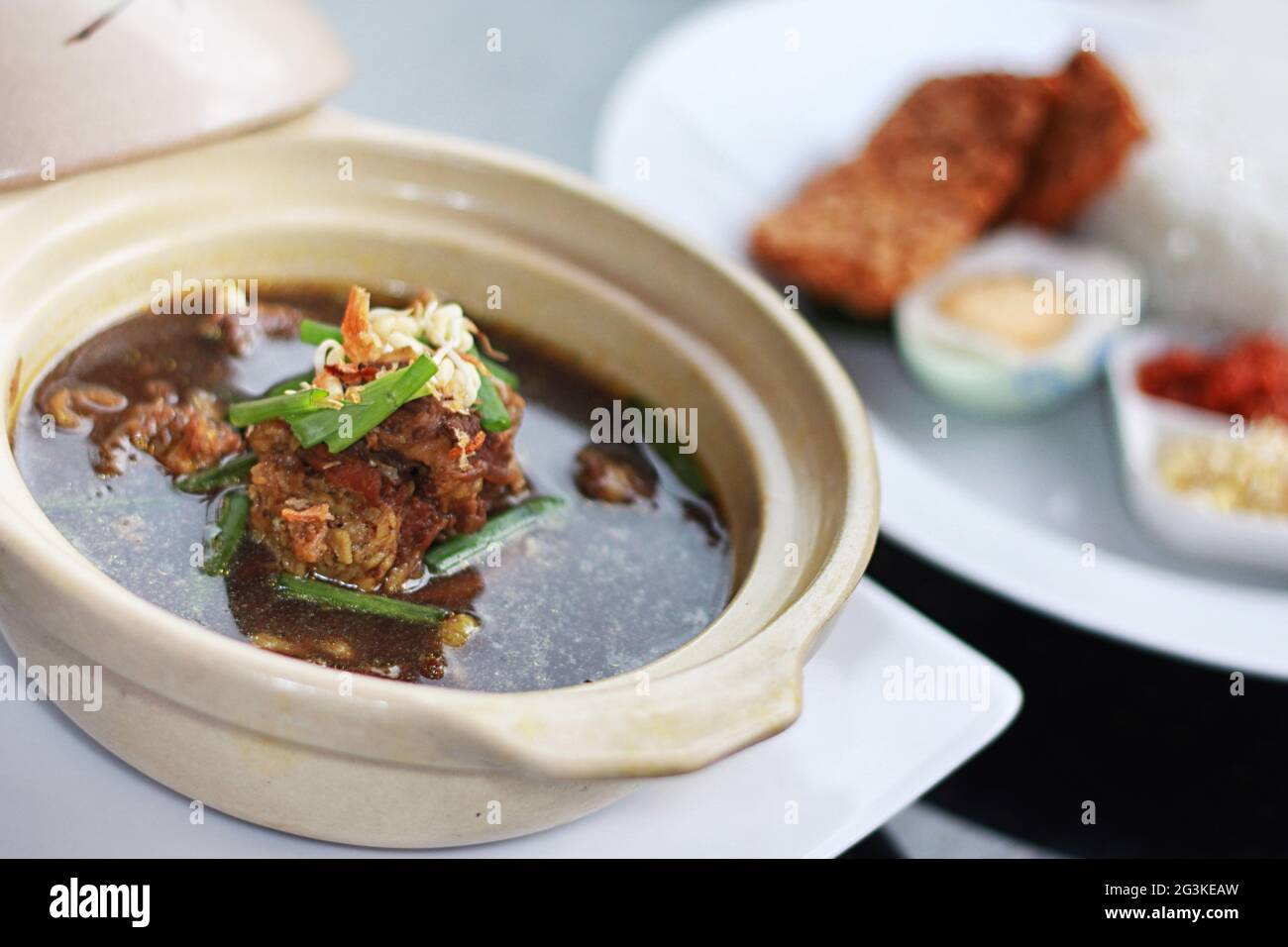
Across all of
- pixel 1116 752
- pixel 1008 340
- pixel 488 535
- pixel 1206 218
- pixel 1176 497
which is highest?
pixel 1206 218

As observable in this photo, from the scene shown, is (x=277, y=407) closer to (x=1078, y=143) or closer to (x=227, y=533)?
(x=227, y=533)

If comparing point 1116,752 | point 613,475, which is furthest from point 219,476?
point 1116,752

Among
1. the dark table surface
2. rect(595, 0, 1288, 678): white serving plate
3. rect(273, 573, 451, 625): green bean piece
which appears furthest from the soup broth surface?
rect(595, 0, 1288, 678): white serving plate

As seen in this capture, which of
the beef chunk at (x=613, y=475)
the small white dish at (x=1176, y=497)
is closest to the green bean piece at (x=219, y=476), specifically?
the beef chunk at (x=613, y=475)

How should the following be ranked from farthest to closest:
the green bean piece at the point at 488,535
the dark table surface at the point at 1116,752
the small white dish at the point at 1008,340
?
the small white dish at the point at 1008,340, the dark table surface at the point at 1116,752, the green bean piece at the point at 488,535

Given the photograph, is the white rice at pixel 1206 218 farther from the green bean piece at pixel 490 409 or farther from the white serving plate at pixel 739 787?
the green bean piece at pixel 490 409

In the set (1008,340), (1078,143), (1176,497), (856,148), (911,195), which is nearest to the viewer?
(1176,497)

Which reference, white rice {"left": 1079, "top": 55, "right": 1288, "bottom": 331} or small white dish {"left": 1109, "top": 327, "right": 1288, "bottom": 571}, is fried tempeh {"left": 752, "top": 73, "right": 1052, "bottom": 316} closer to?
white rice {"left": 1079, "top": 55, "right": 1288, "bottom": 331}
